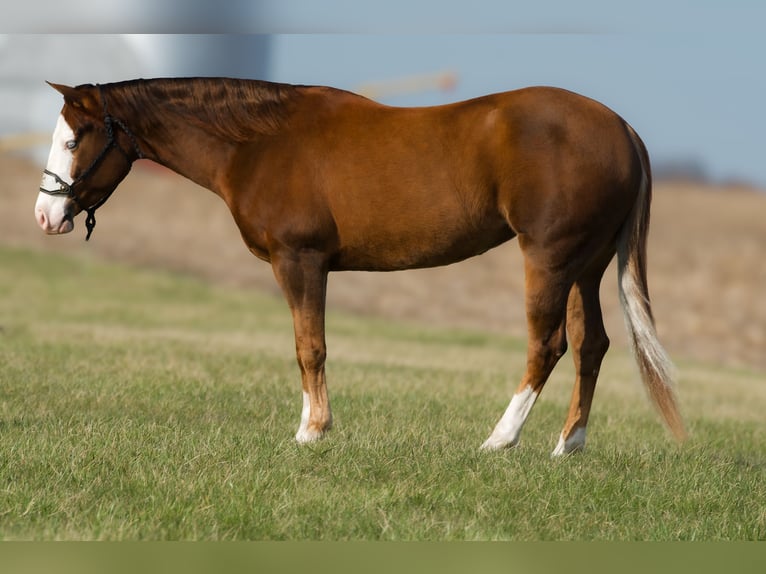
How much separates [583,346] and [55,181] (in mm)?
3580

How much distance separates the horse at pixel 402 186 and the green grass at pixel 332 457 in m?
0.63

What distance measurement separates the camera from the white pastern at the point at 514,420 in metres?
6.23

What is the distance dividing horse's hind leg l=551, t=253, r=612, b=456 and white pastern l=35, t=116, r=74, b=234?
11.0 feet

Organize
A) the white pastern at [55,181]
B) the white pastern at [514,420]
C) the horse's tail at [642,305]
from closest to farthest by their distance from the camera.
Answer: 1. the white pastern at [514,420]
2. the horse's tail at [642,305]
3. the white pastern at [55,181]

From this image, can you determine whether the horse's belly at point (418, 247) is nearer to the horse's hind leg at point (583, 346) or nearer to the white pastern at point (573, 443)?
the horse's hind leg at point (583, 346)

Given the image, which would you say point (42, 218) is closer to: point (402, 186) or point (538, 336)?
point (402, 186)

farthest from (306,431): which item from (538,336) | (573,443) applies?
(573,443)

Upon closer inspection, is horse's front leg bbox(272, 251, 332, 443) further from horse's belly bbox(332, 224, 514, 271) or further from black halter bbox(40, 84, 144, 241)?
black halter bbox(40, 84, 144, 241)

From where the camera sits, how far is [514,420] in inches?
247

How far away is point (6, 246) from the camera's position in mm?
24016

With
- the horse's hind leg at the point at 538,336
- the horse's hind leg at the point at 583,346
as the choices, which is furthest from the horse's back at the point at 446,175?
the horse's hind leg at the point at 583,346

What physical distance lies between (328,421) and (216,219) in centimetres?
1924

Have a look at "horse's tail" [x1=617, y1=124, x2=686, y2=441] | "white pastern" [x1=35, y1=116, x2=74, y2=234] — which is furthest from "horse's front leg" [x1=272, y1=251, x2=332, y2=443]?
"horse's tail" [x1=617, y1=124, x2=686, y2=441]

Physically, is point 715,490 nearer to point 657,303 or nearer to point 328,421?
point 328,421
